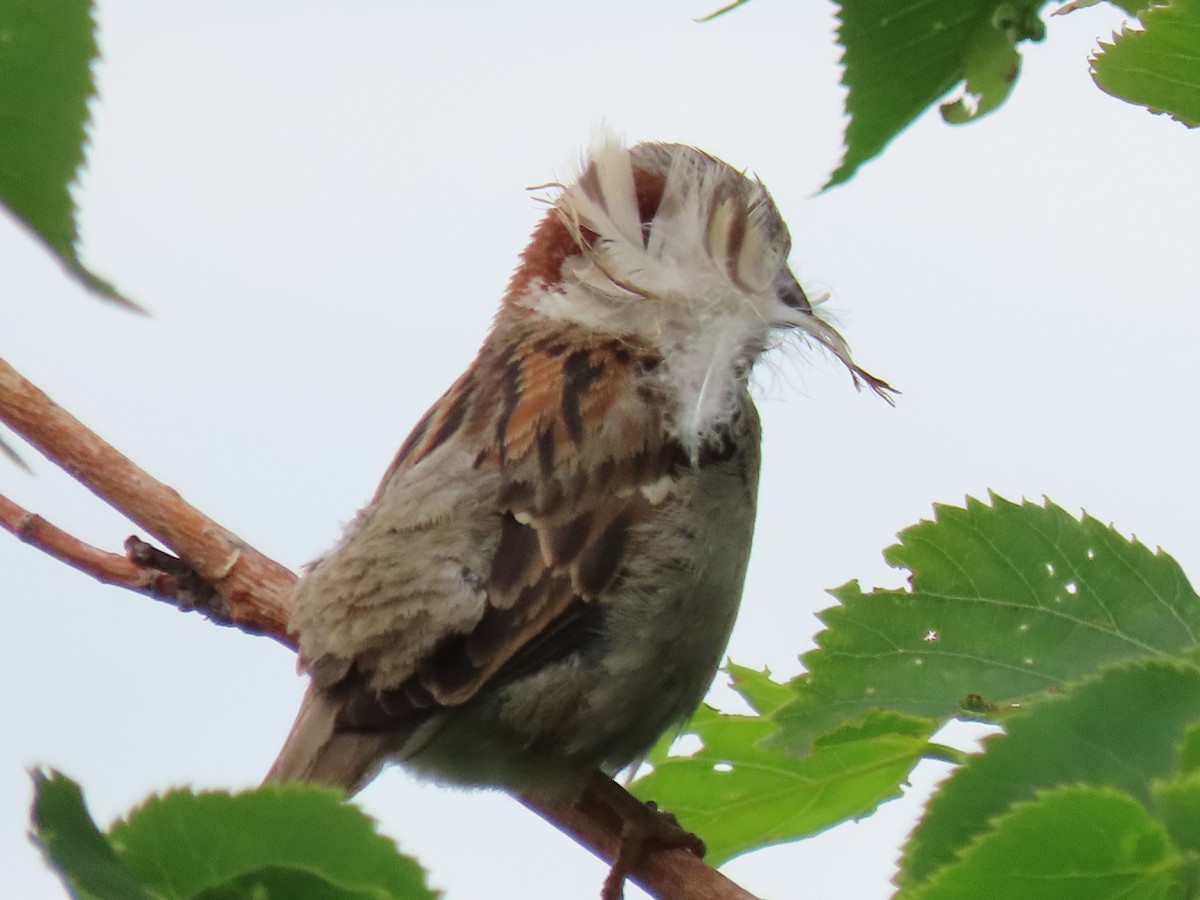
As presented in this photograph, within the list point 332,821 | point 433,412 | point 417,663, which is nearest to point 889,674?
point 332,821

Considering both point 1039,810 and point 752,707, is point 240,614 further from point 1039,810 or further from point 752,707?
point 1039,810

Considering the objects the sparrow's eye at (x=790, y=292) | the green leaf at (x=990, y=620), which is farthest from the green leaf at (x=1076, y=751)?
the sparrow's eye at (x=790, y=292)

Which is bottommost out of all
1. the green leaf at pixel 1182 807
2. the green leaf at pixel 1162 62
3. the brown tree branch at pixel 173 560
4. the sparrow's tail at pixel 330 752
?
the green leaf at pixel 1182 807

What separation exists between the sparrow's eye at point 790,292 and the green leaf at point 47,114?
73.5 inches

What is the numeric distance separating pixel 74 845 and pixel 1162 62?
44.6 inches

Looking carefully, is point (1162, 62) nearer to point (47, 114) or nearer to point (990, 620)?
point (990, 620)

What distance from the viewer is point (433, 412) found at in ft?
10.9

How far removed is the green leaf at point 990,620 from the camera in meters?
1.51

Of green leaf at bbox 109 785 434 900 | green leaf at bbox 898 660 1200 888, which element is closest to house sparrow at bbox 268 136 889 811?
green leaf at bbox 898 660 1200 888

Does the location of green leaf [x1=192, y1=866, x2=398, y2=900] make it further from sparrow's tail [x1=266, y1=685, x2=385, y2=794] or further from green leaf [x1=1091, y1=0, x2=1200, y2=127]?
sparrow's tail [x1=266, y1=685, x2=385, y2=794]

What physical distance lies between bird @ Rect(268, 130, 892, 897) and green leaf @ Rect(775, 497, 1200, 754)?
792mm

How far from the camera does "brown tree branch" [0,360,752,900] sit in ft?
8.23

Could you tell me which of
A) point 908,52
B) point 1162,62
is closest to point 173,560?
point 908,52

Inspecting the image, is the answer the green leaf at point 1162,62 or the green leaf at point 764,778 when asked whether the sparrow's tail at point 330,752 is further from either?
the green leaf at point 1162,62
